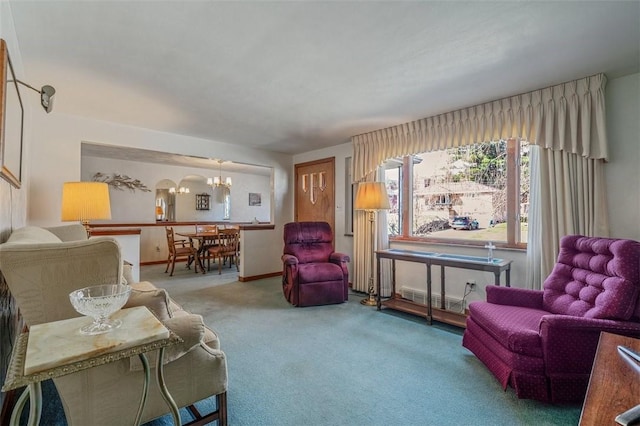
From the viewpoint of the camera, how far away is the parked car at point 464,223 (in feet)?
11.0

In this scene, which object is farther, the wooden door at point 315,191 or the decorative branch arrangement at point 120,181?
the decorative branch arrangement at point 120,181

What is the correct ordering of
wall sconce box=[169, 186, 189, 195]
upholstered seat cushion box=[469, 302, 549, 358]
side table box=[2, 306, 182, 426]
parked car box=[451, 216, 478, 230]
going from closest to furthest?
side table box=[2, 306, 182, 426]
upholstered seat cushion box=[469, 302, 549, 358]
parked car box=[451, 216, 478, 230]
wall sconce box=[169, 186, 189, 195]

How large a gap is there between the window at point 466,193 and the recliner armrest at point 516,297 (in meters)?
0.79

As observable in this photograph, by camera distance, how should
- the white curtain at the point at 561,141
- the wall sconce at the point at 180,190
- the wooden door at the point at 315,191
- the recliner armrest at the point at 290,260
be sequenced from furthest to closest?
the wall sconce at the point at 180,190, the wooden door at the point at 315,191, the recliner armrest at the point at 290,260, the white curtain at the point at 561,141

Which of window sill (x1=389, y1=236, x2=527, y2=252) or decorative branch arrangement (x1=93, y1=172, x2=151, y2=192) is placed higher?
decorative branch arrangement (x1=93, y1=172, x2=151, y2=192)

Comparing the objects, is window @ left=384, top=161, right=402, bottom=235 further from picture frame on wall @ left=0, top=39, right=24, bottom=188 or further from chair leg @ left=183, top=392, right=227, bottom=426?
picture frame on wall @ left=0, top=39, right=24, bottom=188

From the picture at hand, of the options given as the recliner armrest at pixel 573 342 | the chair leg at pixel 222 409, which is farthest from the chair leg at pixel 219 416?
the recliner armrest at pixel 573 342

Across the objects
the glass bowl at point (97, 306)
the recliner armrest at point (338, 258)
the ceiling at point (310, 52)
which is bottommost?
the recliner armrest at point (338, 258)

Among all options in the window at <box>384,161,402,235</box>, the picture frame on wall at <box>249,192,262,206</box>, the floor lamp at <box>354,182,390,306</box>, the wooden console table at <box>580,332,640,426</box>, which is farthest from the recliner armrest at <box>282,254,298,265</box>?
the picture frame on wall at <box>249,192,262,206</box>

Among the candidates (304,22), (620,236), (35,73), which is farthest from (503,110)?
(35,73)

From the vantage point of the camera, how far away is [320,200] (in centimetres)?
510

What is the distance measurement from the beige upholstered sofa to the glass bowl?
202 mm

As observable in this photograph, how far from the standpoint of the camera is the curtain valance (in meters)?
2.45

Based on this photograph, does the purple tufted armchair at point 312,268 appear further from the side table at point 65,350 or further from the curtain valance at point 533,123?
the side table at point 65,350
